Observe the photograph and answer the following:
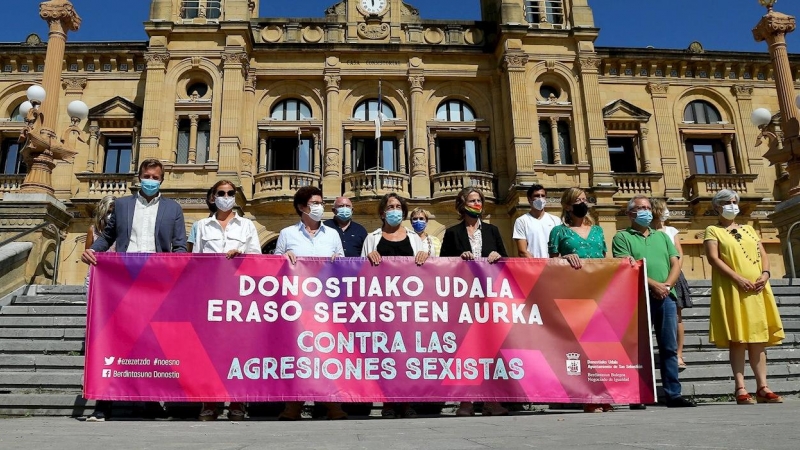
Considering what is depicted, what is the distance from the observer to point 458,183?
20.6 metres

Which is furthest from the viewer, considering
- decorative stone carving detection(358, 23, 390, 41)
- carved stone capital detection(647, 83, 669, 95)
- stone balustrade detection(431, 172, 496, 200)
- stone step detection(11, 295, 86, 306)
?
carved stone capital detection(647, 83, 669, 95)

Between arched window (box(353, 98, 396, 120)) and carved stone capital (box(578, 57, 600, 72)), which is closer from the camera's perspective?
carved stone capital (box(578, 57, 600, 72))

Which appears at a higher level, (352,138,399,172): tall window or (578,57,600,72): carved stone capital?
(578,57,600,72): carved stone capital

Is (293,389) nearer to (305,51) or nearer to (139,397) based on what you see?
(139,397)

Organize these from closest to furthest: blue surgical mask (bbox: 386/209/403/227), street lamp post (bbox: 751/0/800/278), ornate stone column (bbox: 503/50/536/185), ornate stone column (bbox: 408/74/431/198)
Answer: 1. blue surgical mask (bbox: 386/209/403/227)
2. street lamp post (bbox: 751/0/800/278)
3. ornate stone column (bbox: 503/50/536/185)
4. ornate stone column (bbox: 408/74/431/198)

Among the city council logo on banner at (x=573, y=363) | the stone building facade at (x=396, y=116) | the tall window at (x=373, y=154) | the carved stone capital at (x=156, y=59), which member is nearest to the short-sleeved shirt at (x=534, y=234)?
the city council logo on banner at (x=573, y=363)

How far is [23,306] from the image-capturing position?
9148mm

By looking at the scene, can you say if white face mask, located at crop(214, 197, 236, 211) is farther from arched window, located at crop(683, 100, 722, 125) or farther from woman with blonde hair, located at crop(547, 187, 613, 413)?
arched window, located at crop(683, 100, 722, 125)

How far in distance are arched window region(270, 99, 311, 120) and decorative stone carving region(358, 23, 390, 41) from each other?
11.7 ft

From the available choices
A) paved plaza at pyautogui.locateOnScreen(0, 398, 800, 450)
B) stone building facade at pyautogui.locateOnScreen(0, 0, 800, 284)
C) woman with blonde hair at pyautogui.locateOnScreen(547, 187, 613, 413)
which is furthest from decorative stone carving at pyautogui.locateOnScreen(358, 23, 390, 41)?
paved plaza at pyautogui.locateOnScreen(0, 398, 800, 450)

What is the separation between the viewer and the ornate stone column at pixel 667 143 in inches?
886

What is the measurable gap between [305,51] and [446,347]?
60.6ft

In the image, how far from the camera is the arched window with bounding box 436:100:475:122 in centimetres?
2250

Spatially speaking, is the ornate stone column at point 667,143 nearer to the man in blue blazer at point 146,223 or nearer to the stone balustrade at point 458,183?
the stone balustrade at point 458,183
